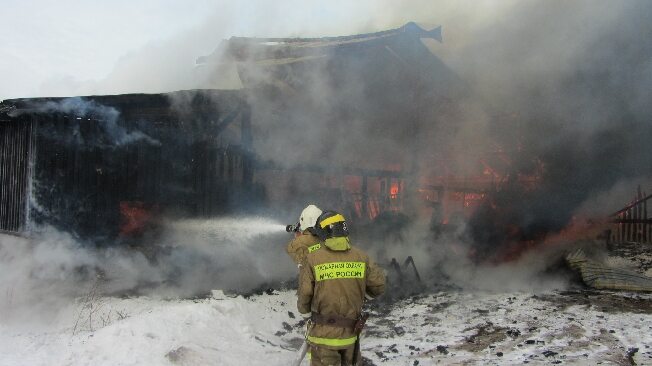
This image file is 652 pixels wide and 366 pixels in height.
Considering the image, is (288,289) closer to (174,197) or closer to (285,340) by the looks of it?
(285,340)

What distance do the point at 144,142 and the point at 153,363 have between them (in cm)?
475

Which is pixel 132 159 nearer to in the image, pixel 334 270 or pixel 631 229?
pixel 334 270

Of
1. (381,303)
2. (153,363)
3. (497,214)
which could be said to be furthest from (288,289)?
(497,214)

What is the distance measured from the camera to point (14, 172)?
789cm

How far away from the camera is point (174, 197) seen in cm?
829

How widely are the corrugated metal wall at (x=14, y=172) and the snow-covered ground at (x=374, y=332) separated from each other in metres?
2.11

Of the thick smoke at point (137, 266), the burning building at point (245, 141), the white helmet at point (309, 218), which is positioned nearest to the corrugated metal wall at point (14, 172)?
the burning building at point (245, 141)

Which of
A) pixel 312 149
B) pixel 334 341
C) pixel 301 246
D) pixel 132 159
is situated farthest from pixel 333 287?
pixel 312 149

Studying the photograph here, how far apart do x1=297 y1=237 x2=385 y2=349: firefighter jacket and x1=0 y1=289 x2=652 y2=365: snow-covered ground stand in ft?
5.12

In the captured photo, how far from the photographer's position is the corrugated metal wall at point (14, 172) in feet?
25.0

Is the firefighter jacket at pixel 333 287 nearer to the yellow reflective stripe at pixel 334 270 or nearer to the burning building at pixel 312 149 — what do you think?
the yellow reflective stripe at pixel 334 270

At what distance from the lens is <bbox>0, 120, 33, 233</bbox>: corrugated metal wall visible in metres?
7.63

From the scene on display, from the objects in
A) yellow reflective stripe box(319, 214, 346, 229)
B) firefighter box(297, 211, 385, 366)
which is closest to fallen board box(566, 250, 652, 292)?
firefighter box(297, 211, 385, 366)

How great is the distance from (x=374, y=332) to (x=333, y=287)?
280 centimetres
